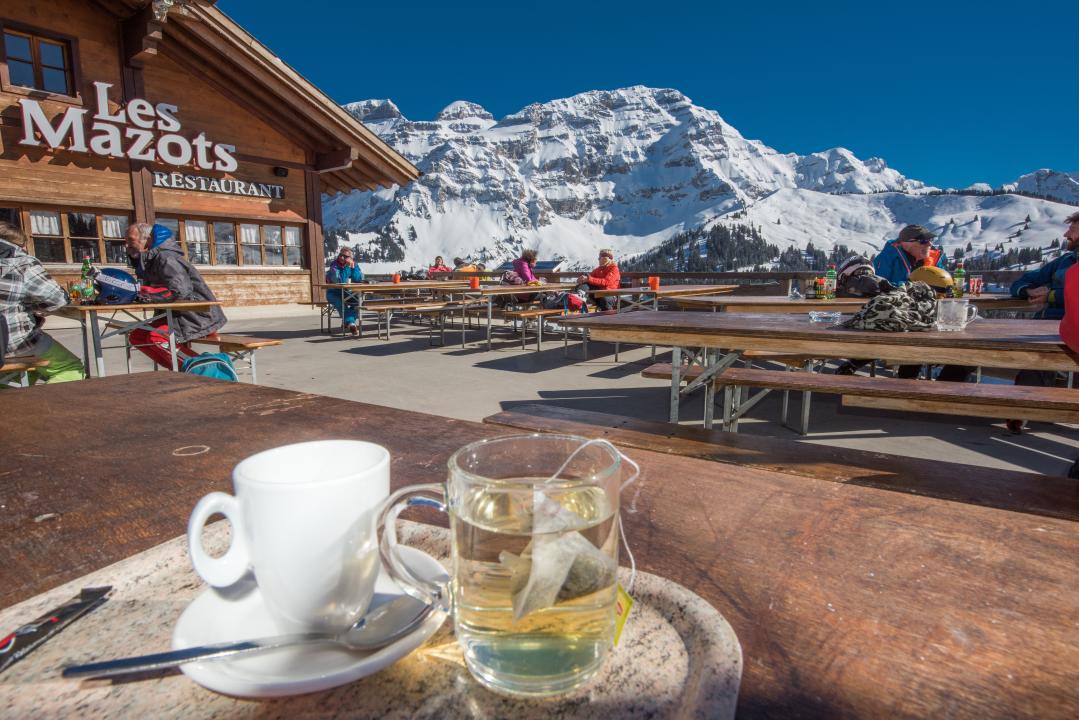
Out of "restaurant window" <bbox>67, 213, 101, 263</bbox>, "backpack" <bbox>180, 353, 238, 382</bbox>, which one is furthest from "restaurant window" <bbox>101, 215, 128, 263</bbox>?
"backpack" <bbox>180, 353, 238, 382</bbox>

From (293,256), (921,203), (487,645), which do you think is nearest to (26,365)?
(487,645)

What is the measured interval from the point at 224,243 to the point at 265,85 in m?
3.25

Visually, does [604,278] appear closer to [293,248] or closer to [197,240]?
[293,248]

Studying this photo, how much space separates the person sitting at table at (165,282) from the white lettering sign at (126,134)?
6.94m

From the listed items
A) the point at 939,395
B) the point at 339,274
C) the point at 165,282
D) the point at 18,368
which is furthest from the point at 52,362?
the point at 339,274

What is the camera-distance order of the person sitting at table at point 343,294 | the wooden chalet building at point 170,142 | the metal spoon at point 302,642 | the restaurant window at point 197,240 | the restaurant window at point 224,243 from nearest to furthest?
the metal spoon at point 302,642 < the person sitting at table at point 343,294 < the wooden chalet building at point 170,142 < the restaurant window at point 197,240 < the restaurant window at point 224,243

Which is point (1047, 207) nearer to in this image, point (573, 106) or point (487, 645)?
point (573, 106)

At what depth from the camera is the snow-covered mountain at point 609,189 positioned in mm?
112000

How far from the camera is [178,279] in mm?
4137

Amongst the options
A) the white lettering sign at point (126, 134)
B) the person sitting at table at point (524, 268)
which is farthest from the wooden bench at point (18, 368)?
the white lettering sign at point (126, 134)

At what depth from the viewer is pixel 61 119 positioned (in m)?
8.93

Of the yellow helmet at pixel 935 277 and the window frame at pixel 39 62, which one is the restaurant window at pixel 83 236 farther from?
the yellow helmet at pixel 935 277

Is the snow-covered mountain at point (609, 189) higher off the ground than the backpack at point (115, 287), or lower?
higher

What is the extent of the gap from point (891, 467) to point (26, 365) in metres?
3.77
